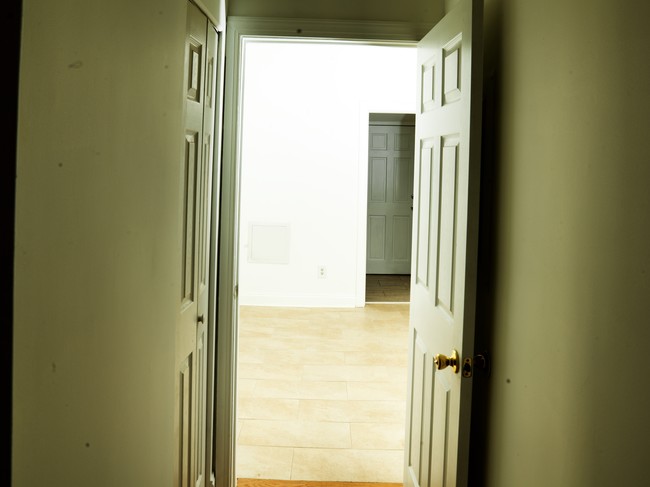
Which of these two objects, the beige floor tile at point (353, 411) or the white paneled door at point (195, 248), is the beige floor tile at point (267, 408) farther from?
the white paneled door at point (195, 248)

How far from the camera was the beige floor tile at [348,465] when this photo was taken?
336cm

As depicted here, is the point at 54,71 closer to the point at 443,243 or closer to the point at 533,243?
the point at 533,243

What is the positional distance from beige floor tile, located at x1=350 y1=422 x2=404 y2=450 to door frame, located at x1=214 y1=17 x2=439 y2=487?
0.92m

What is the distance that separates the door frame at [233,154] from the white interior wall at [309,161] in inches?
163

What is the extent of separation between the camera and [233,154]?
304cm

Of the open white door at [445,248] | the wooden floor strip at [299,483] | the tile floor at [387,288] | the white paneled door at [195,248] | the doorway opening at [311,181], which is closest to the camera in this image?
the open white door at [445,248]

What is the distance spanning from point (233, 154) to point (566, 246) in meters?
1.83

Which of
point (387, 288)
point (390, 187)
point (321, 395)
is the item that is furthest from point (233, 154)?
point (390, 187)

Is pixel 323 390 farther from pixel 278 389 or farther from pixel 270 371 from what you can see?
pixel 270 371

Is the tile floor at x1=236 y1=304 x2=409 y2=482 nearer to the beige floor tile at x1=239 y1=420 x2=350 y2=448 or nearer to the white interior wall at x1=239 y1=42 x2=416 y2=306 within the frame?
the beige floor tile at x1=239 y1=420 x2=350 y2=448

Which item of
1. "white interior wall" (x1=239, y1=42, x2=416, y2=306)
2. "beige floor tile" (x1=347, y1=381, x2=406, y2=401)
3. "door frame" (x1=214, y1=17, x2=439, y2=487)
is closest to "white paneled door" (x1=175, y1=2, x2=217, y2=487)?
"door frame" (x1=214, y1=17, x2=439, y2=487)

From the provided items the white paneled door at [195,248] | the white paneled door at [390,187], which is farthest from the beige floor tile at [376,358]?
the white paneled door at [390,187]

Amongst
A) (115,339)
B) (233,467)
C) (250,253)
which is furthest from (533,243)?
(250,253)

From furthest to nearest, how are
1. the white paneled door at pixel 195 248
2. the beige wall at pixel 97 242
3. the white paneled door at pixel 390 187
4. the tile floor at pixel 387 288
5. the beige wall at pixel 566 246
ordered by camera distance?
1. the white paneled door at pixel 390 187
2. the tile floor at pixel 387 288
3. the white paneled door at pixel 195 248
4. the beige wall at pixel 566 246
5. the beige wall at pixel 97 242
